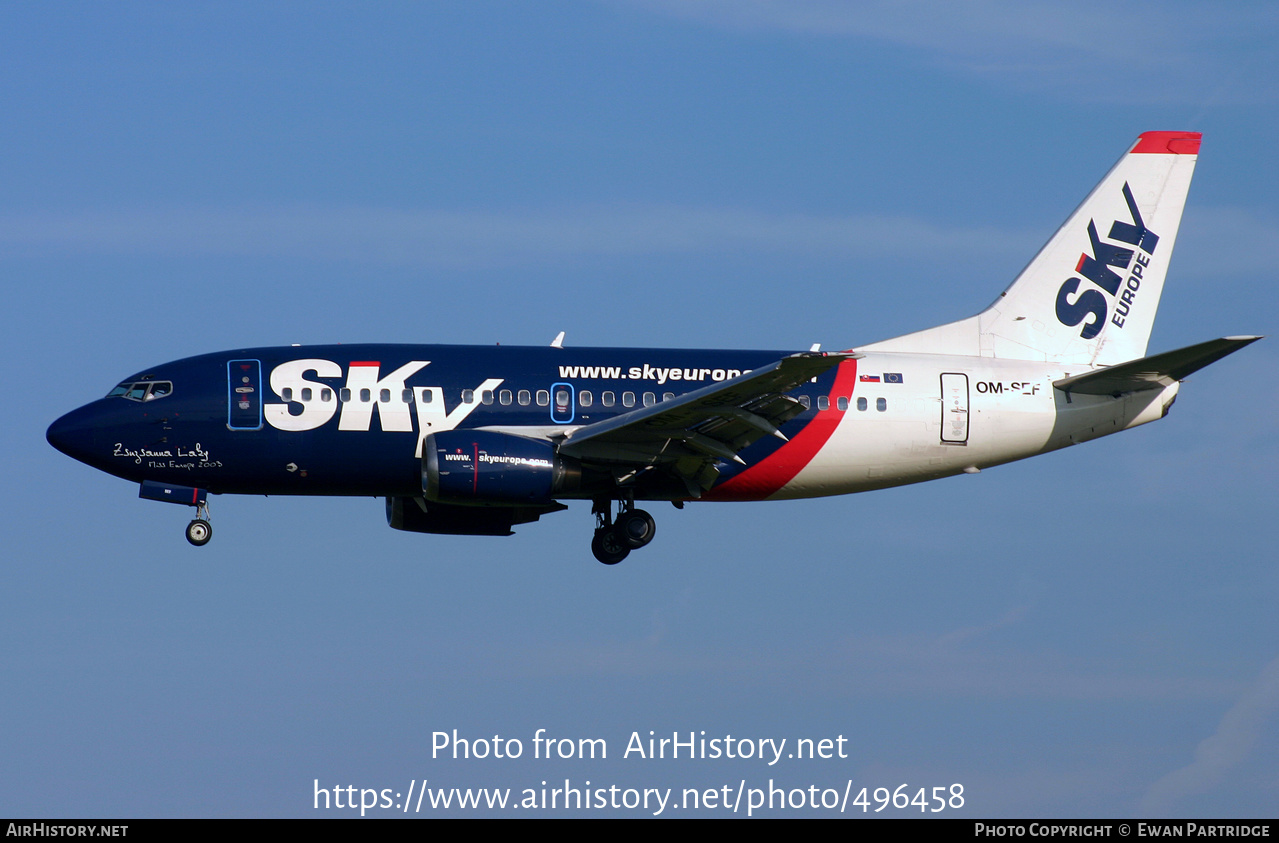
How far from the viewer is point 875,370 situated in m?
40.7

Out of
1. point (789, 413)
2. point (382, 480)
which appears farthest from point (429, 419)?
point (789, 413)

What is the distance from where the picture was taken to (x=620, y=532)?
1570 inches

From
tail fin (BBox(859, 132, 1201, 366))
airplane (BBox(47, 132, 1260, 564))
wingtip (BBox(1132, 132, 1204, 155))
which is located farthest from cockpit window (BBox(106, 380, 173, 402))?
wingtip (BBox(1132, 132, 1204, 155))

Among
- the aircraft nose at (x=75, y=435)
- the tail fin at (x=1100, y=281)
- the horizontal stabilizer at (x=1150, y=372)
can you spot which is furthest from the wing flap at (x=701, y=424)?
the aircraft nose at (x=75, y=435)

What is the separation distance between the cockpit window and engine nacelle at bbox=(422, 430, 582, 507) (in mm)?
6430

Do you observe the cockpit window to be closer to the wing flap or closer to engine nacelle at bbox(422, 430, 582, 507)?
engine nacelle at bbox(422, 430, 582, 507)

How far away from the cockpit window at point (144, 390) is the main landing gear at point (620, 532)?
10728 mm

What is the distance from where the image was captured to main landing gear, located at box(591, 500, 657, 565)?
3972cm

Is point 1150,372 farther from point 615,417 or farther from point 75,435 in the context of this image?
point 75,435

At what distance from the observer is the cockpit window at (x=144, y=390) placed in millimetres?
38500

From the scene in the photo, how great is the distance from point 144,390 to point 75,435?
6.21 ft

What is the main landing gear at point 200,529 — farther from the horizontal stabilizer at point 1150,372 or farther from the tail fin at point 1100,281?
the horizontal stabilizer at point 1150,372

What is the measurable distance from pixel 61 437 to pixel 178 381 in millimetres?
3038

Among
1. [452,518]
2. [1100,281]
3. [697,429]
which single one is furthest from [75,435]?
[1100,281]
